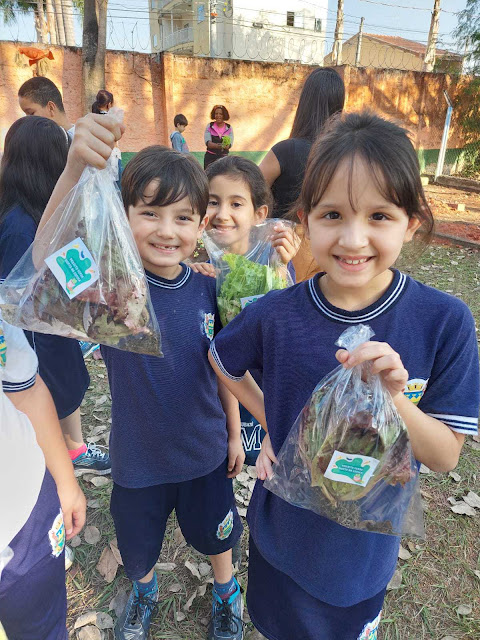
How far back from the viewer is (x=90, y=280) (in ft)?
4.51

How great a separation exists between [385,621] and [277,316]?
74.3 inches

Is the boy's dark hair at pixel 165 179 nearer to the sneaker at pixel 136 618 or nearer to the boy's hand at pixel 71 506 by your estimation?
the boy's hand at pixel 71 506

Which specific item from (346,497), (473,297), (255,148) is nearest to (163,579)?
(346,497)

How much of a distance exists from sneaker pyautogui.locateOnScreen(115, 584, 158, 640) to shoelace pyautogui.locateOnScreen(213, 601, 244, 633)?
32cm

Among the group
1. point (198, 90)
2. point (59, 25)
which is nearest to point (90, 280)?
point (198, 90)

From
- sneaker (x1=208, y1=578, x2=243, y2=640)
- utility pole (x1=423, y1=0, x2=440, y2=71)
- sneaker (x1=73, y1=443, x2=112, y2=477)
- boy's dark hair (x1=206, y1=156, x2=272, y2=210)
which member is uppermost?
utility pole (x1=423, y1=0, x2=440, y2=71)

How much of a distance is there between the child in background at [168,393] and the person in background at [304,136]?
1.20 meters

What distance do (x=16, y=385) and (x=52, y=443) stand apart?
0.88 feet

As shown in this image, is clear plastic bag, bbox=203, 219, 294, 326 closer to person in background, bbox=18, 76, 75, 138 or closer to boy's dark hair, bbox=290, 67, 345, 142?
boy's dark hair, bbox=290, 67, 345, 142

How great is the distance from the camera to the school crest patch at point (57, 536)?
1.33 meters

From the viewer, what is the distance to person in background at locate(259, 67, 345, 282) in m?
2.82

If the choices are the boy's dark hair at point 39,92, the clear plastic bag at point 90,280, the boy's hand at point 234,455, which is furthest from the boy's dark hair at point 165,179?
the boy's dark hair at point 39,92

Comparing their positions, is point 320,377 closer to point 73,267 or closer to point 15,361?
point 73,267

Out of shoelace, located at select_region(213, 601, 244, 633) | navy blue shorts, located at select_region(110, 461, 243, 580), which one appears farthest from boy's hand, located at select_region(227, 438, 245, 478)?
shoelace, located at select_region(213, 601, 244, 633)
